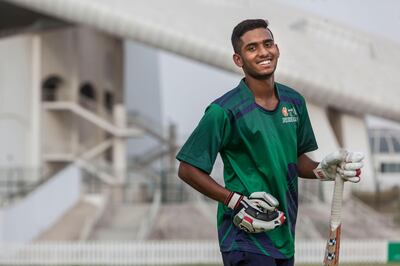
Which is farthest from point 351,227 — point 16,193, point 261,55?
point 261,55

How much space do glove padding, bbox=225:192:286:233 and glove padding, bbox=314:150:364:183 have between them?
30cm

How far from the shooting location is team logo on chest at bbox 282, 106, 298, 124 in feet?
11.4

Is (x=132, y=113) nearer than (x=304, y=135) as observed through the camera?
No

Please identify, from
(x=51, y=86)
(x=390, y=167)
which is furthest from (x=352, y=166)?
(x=390, y=167)

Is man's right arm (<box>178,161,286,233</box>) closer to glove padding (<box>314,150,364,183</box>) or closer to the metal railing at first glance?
glove padding (<box>314,150,364,183</box>)

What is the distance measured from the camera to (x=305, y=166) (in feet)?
12.1

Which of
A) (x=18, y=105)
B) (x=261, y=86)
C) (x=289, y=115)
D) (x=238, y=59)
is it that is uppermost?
(x=18, y=105)

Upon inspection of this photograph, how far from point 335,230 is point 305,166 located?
1.24 feet

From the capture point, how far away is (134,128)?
3109cm

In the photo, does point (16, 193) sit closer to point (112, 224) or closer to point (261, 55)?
point (112, 224)

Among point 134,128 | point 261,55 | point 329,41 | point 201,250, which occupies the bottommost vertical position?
point 201,250

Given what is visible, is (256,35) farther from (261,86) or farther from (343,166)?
(343,166)

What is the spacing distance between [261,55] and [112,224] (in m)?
18.5

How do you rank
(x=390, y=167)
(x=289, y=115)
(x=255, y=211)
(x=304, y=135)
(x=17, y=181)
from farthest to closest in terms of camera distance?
(x=390, y=167) → (x=17, y=181) → (x=304, y=135) → (x=289, y=115) → (x=255, y=211)
